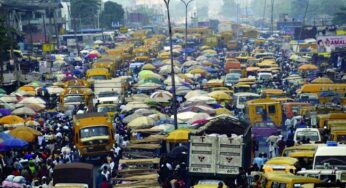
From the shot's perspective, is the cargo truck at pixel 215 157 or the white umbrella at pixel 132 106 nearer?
the cargo truck at pixel 215 157

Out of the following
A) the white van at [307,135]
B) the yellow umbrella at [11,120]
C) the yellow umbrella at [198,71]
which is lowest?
the yellow umbrella at [198,71]

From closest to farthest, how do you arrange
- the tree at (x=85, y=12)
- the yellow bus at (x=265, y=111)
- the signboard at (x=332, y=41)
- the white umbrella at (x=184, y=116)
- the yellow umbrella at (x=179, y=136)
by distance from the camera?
the yellow umbrella at (x=179, y=136), the yellow bus at (x=265, y=111), the white umbrella at (x=184, y=116), the signboard at (x=332, y=41), the tree at (x=85, y=12)

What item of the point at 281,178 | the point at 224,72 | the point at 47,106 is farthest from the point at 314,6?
the point at 281,178

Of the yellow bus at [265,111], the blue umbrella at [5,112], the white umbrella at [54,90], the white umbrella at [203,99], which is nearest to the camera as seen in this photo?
the yellow bus at [265,111]

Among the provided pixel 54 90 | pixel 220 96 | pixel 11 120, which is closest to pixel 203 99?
pixel 220 96

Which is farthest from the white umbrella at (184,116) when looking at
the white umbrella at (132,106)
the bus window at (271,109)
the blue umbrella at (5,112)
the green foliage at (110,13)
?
the green foliage at (110,13)

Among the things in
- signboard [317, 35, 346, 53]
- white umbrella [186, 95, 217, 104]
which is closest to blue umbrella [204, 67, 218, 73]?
signboard [317, 35, 346, 53]

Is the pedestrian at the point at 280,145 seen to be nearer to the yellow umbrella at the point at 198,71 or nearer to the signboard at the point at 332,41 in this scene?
the yellow umbrella at the point at 198,71

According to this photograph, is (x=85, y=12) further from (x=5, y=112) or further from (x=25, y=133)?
(x=25, y=133)
